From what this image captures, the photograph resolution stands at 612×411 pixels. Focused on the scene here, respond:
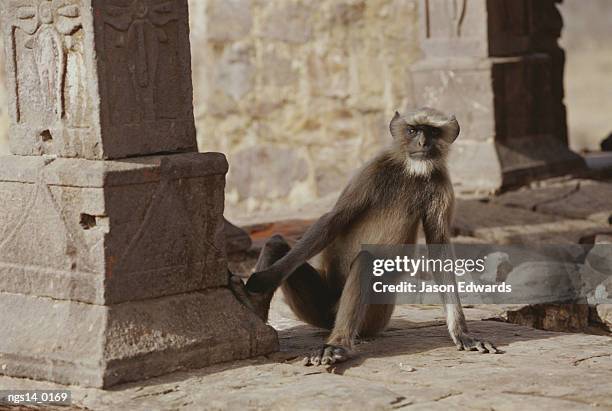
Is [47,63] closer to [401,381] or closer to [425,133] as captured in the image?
[425,133]

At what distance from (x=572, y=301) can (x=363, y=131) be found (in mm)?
3835

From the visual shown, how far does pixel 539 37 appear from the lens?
30.5ft

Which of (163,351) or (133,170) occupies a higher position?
(133,170)

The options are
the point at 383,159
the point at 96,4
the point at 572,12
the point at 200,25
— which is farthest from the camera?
the point at 572,12

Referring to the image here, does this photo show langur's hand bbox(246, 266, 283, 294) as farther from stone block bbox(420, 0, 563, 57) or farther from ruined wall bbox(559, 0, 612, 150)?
ruined wall bbox(559, 0, 612, 150)

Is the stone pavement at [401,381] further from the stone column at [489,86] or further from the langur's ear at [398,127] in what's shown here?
the stone column at [489,86]

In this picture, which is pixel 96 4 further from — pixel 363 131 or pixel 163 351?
pixel 363 131

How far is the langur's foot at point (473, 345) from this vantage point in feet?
16.1

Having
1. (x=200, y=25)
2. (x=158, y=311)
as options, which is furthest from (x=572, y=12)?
(x=158, y=311)

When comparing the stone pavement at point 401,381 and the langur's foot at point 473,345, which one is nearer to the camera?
the stone pavement at point 401,381

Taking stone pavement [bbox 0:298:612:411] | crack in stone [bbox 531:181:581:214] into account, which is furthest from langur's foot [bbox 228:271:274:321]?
crack in stone [bbox 531:181:581:214]

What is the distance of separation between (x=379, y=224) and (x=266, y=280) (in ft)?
1.83

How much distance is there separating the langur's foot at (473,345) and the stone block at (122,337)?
78 centimetres

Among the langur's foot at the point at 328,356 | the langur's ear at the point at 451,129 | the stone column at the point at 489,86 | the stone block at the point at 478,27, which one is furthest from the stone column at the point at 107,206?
the stone block at the point at 478,27
